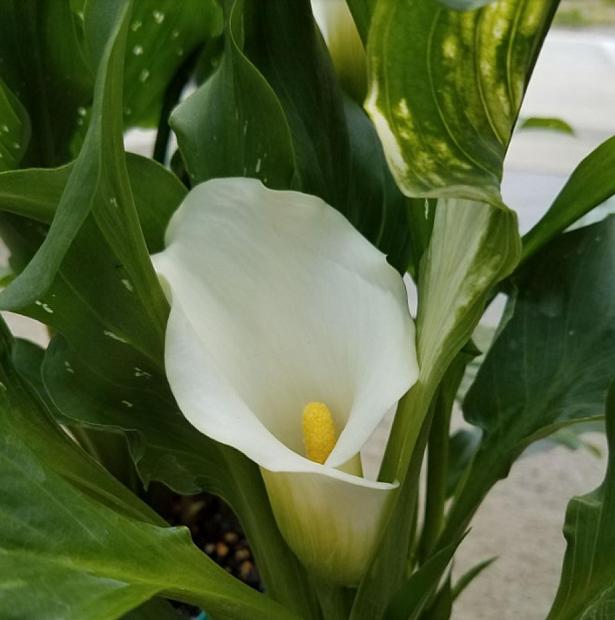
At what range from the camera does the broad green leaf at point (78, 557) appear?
217 mm

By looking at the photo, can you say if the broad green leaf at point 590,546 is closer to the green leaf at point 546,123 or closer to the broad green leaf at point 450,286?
the broad green leaf at point 450,286

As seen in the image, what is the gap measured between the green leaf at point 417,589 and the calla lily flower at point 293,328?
18mm

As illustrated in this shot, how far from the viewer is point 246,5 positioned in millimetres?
347

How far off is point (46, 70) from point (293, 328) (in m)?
0.18

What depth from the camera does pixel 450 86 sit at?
0.22m

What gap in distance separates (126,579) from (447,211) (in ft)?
0.49

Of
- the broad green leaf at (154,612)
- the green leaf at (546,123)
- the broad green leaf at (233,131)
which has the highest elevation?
the green leaf at (546,123)

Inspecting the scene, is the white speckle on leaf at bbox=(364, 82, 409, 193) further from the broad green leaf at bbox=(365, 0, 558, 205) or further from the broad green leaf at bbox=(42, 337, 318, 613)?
the broad green leaf at bbox=(42, 337, 318, 613)

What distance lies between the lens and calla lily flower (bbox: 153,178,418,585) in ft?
0.94

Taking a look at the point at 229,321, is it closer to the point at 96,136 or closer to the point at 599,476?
the point at 96,136

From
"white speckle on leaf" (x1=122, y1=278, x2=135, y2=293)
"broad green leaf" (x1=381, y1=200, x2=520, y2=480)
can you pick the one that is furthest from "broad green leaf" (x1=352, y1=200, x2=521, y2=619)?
"white speckle on leaf" (x1=122, y1=278, x2=135, y2=293)

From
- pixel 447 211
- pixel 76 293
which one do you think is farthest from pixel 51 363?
pixel 447 211

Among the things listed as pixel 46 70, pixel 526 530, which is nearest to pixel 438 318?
pixel 46 70

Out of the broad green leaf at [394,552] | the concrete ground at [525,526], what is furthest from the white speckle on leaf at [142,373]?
the concrete ground at [525,526]
